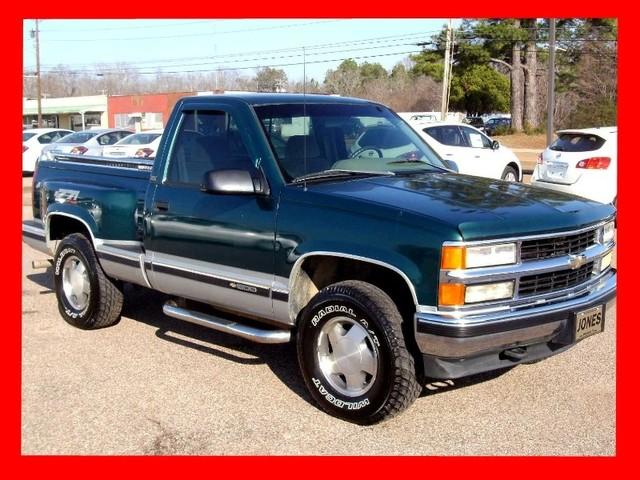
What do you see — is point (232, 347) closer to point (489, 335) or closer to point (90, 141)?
point (489, 335)

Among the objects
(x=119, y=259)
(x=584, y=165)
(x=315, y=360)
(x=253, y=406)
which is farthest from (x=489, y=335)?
(x=584, y=165)

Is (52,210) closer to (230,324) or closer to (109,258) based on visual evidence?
(109,258)

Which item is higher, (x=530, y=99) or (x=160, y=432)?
(x=530, y=99)

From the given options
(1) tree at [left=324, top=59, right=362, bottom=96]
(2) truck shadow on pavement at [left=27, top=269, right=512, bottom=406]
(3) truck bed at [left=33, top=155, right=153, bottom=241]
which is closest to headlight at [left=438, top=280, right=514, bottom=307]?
(2) truck shadow on pavement at [left=27, top=269, right=512, bottom=406]

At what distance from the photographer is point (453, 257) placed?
13.1ft

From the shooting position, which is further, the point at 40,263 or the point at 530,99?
the point at 530,99

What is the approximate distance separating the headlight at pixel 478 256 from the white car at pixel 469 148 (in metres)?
11.1

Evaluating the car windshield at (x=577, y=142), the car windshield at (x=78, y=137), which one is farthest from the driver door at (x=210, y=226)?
the car windshield at (x=78, y=137)

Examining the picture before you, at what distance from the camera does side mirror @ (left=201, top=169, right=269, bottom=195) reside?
483 cm

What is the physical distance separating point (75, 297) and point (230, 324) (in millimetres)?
2253

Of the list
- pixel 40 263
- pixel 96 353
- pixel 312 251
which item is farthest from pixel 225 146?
pixel 40 263

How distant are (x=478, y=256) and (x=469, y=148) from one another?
1185 centimetres

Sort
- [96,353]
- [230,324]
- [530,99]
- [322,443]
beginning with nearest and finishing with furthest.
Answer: [322,443], [230,324], [96,353], [530,99]

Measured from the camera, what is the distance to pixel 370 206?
4.36 metres
